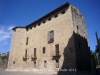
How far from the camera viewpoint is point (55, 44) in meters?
18.9

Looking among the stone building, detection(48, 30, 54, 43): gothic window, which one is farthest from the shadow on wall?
detection(48, 30, 54, 43): gothic window

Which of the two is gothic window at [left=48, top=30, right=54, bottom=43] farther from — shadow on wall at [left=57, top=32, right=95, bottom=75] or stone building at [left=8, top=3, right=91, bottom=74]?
shadow on wall at [left=57, top=32, right=95, bottom=75]

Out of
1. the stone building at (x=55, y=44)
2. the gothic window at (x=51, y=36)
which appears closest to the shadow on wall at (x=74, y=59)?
the stone building at (x=55, y=44)

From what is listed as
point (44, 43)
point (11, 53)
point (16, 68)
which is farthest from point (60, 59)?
point (11, 53)

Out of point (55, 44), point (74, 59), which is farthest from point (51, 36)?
point (74, 59)

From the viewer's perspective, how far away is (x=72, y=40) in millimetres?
16516

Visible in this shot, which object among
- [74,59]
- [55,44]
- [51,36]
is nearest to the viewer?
[74,59]

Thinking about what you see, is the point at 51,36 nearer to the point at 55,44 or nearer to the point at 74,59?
the point at 55,44

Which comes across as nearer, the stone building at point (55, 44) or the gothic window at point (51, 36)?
the stone building at point (55, 44)

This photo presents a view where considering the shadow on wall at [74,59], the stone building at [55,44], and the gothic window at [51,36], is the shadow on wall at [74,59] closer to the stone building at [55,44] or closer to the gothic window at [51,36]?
the stone building at [55,44]

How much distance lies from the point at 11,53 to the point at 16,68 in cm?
429

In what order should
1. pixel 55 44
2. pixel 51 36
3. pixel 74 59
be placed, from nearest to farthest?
1. pixel 74 59
2. pixel 55 44
3. pixel 51 36

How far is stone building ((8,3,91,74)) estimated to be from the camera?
16.7 m

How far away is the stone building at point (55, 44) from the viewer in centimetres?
1667
